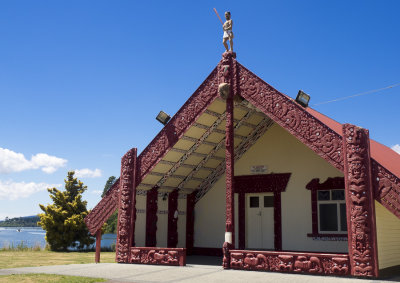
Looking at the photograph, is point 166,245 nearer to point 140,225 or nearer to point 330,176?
point 140,225

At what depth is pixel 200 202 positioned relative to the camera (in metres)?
17.0

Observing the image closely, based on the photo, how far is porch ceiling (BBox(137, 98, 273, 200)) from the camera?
13.7m

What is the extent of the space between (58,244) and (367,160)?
61.9 feet

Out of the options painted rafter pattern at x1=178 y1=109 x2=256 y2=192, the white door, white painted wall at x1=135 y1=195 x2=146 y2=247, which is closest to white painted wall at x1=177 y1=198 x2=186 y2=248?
painted rafter pattern at x1=178 y1=109 x2=256 y2=192

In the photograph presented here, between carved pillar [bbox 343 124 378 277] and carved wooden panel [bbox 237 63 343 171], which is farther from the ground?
carved wooden panel [bbox 237 63 343 171]

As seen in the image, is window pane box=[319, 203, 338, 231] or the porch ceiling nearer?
the porch ceiling

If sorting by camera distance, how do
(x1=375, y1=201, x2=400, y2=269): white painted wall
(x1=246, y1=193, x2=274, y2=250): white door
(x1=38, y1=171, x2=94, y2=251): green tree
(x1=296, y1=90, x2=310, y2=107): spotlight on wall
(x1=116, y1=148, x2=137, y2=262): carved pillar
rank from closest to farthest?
(x1=375, y1=201, x2=400, y2=269): white painted wall < (x1=296, y1=90, x2=310, y2=107): spotlight on wall < (x1=116, y1=148, x2=137, y2=262): carved pillar < (x1=246, y1=193, x2=274, y2=250): white door < (x1=38, y1=171, x2=94, y2=251): green tree

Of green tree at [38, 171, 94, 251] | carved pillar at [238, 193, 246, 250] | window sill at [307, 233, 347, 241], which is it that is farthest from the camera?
green tree at [38, 171, 94, 251]

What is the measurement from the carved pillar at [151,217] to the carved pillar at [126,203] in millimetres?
1114

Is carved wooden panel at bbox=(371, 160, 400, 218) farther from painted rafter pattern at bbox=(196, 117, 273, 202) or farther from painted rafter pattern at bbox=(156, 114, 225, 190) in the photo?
painted rafter pattern at bbox=(196, 117, 273, 202)

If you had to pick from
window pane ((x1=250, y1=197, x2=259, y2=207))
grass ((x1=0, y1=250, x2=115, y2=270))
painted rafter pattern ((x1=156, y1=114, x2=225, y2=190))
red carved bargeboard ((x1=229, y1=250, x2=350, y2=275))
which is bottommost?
grass ((x1=0, y1=250, x2=115, y2=270))

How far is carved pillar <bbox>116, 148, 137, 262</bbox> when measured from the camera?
1338 cm

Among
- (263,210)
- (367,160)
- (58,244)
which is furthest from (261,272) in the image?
(58,244)

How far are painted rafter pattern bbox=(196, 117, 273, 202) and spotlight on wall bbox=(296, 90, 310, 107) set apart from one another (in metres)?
3.17
